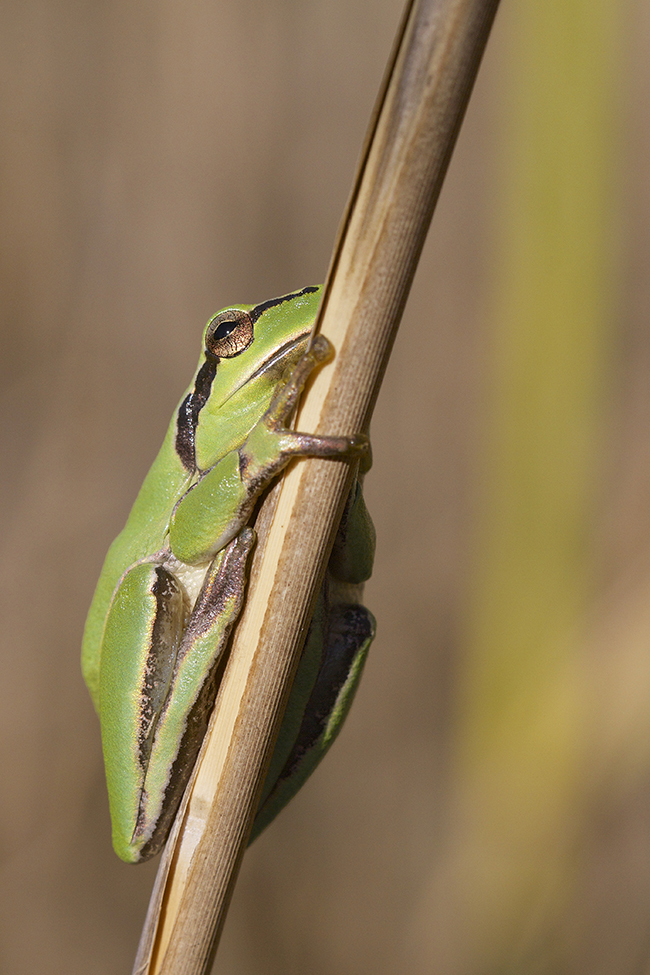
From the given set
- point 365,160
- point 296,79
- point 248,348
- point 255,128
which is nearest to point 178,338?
point 255,128

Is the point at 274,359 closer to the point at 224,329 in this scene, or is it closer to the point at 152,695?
the point at 224,329

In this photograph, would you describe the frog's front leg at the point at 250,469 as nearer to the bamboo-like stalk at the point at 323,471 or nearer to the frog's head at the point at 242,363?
the bamboo-like stalk at the point at 323,471

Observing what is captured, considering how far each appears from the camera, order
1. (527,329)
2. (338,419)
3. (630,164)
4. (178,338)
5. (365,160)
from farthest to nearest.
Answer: (178,338)
(630,164)
(527,329)
(338,419)
(365,160)

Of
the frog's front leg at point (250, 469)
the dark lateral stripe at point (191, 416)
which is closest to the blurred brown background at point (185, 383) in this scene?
the dark lateral stripe at point (191, 416)

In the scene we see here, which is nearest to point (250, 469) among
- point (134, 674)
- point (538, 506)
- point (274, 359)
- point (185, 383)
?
point (274, 359)

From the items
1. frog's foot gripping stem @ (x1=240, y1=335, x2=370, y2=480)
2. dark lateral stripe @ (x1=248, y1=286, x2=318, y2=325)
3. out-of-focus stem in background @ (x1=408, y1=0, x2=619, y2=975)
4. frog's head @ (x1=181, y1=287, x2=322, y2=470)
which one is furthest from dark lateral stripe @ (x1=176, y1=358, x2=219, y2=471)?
out-of-focus stem in background @ (x1=408, y1=0, x2=619, y2=975)

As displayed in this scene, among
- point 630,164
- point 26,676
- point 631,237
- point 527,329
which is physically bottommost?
point 26,676

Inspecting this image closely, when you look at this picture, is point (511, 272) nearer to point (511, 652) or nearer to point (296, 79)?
point (296, 79)
